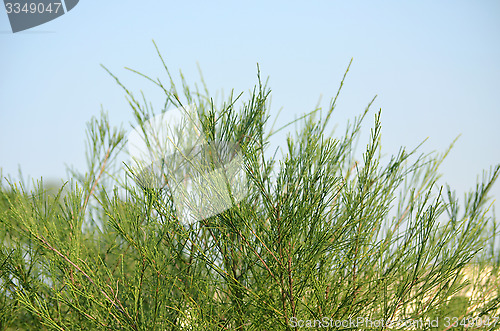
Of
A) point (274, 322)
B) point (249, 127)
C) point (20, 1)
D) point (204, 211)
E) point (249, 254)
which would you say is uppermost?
point (20, 1)

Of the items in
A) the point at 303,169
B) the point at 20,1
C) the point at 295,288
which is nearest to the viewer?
the point at 303,169

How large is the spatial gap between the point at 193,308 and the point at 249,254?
0.82 feet

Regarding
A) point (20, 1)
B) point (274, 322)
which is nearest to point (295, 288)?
point (274, 322)

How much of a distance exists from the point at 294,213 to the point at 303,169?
0.41 ft

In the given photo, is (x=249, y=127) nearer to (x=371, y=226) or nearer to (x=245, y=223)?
(x=245, y=223)

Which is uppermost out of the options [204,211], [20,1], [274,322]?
[20,1]

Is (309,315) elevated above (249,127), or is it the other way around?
(249,127)

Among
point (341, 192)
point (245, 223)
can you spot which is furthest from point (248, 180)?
point (341, 192)

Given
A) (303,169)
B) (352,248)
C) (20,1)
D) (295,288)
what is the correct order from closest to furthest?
(303,169) < (295,288) < (352,248) < (20,1)

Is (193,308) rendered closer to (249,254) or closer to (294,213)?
(249,254)

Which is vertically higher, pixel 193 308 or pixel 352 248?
pixel 352 248

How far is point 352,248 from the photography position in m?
1.42

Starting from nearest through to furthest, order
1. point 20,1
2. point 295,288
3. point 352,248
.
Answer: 1. point 295,288
2. point 352,248
3. point 20,1

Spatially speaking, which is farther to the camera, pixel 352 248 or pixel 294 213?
pixel 352 248
